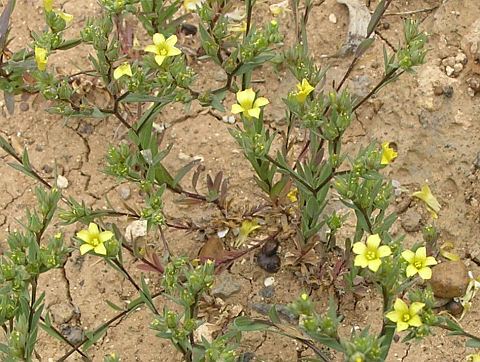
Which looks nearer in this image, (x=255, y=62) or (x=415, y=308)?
(x=415, y=308)

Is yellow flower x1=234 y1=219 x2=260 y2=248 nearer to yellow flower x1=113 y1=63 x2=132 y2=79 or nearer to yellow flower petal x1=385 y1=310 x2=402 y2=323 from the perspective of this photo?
yellow flower x1=113 y1=63 x2=132 y2=79

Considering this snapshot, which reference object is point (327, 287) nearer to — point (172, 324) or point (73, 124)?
point (172, 324)

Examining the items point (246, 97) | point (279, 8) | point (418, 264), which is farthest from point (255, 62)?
point (279, 8)

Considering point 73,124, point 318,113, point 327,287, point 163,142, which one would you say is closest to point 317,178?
point 318,113

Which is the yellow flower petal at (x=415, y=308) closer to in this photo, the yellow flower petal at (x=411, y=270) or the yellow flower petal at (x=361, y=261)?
the yellow flower petal at (x=411, y=270)

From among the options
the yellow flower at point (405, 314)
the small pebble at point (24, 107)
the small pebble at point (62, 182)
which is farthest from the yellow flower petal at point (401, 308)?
the small pebble at point (24, 107)

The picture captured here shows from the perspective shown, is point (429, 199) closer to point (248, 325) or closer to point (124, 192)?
point (248, 325)
